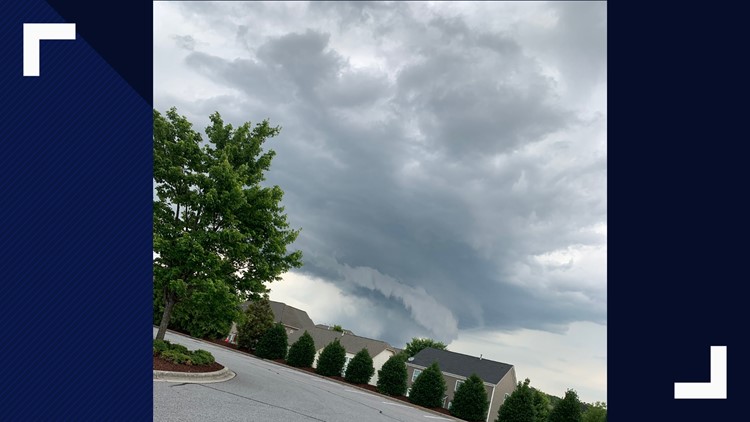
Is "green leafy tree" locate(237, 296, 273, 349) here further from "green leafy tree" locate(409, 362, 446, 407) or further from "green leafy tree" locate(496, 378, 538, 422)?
"green leafy tree" locate(496, 378, 538, 422)

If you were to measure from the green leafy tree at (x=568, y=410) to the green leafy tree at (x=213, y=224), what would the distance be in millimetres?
22351

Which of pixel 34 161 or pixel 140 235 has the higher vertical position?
pixel 34 161

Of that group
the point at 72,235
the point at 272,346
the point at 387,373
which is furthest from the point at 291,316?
the point at 72,235

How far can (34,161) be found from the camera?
Answer: 6328mm

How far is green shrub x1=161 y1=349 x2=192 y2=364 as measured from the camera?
1554 cm

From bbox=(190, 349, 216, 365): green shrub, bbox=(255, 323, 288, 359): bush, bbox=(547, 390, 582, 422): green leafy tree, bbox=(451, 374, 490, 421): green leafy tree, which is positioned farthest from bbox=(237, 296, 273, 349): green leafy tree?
bbox=(190, 349, 216, 365): green shrub

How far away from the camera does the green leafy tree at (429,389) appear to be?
1331 inches
